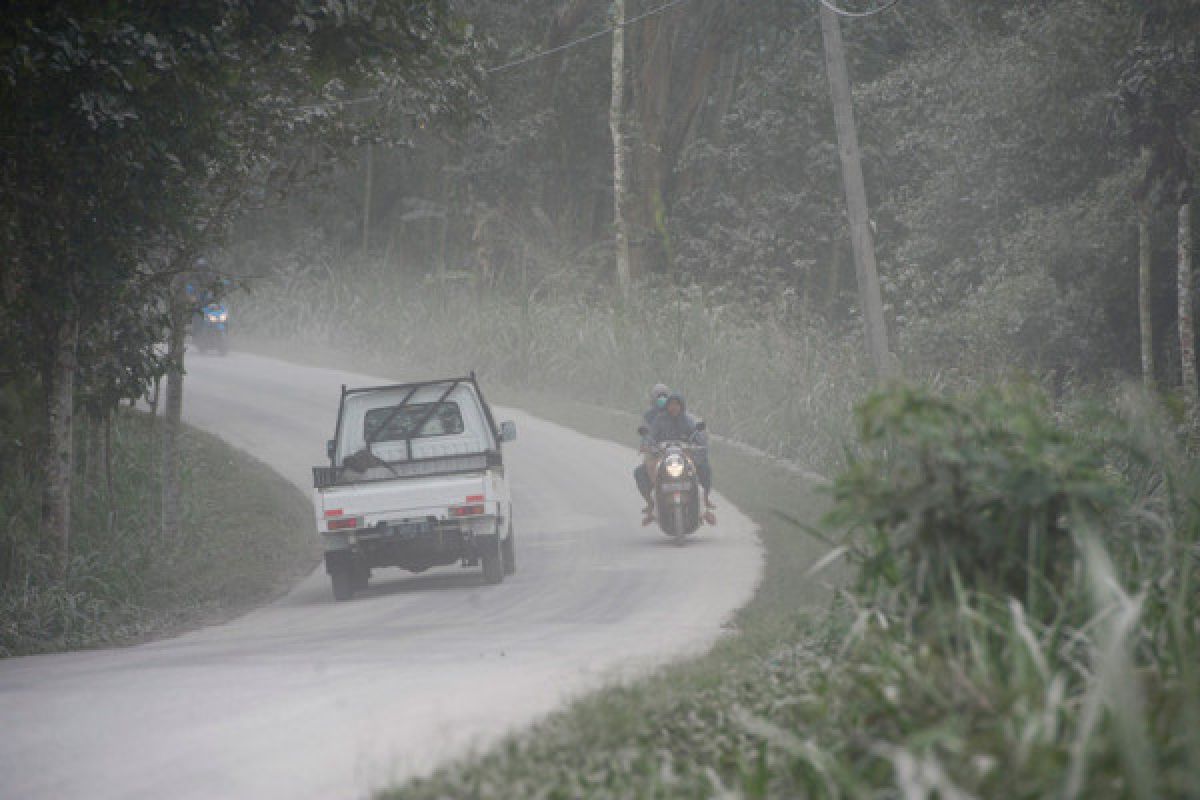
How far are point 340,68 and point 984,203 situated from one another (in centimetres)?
1807

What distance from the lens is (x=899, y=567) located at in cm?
711

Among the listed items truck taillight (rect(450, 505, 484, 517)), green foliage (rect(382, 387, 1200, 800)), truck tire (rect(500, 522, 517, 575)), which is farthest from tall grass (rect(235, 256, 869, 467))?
green foliage (rect(382, 387, 1200, 800))

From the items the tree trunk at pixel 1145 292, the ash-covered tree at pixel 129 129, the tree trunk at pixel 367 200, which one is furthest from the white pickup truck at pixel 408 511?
the tree trunk at pixel 367 200

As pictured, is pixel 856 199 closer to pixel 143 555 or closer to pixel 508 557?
pixel 508 557

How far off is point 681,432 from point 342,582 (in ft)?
15.7

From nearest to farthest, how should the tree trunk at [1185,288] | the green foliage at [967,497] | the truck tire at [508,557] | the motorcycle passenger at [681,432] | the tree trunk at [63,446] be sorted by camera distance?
the green foliage at [967,497] < the tree trunk at [63,446] < the truck tire at [508,557] < the motorcycle passenger at [681,432] < the tree trunk at [1185,288]

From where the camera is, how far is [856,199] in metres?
20.7

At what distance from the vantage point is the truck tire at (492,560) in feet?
52.7

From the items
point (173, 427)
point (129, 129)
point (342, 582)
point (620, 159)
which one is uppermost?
point (620, 159)

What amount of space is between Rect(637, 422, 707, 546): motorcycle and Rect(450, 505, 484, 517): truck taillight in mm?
2973

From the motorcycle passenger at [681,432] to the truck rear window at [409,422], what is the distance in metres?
2.44

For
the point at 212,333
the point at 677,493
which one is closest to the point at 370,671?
the point at 677,493

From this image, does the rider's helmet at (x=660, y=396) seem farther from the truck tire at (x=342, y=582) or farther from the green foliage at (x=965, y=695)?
the green foliage at (x=965, y=695)

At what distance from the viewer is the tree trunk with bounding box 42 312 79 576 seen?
14.9m
